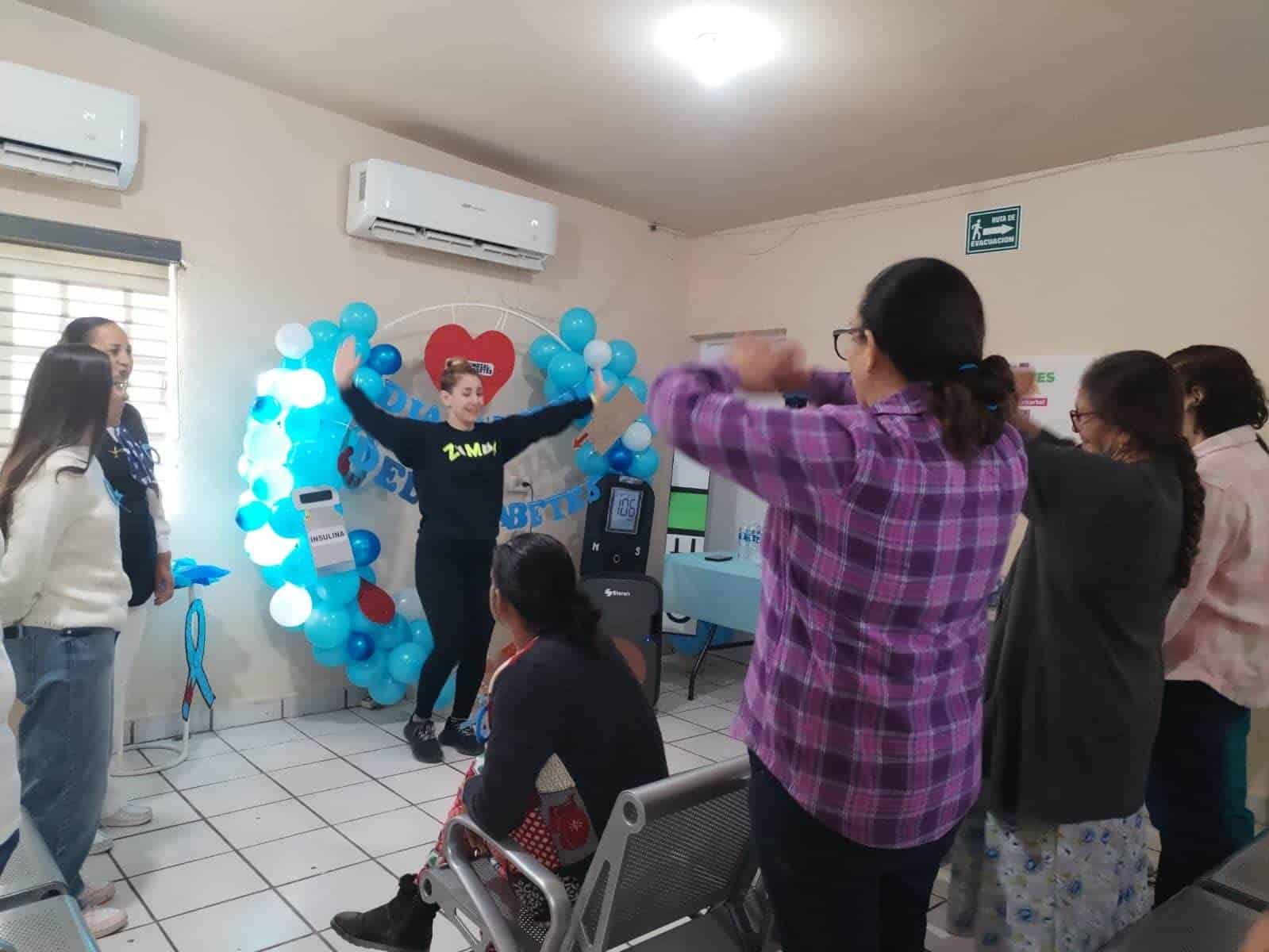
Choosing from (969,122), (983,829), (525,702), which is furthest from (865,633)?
(969,122)

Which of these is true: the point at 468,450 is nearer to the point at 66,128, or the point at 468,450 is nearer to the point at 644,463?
the point at 644,463

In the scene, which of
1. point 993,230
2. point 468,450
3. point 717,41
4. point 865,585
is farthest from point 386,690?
point 993,230

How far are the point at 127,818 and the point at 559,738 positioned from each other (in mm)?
1841

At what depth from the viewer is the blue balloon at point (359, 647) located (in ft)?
11.0

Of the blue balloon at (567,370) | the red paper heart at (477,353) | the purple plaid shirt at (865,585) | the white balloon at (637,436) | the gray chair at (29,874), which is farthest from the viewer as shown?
the white balloon at (637,436)

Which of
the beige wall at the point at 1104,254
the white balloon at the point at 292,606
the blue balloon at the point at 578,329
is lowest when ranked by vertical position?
the white balloon at the point at 292,606

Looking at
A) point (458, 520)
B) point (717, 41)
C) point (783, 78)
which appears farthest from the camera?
point (458, 520)

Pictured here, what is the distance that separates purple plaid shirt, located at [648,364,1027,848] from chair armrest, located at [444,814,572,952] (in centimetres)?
50

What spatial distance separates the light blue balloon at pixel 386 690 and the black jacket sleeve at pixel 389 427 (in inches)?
34.8

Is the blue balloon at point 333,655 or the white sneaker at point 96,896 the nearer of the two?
the white sneaker at point 96,896

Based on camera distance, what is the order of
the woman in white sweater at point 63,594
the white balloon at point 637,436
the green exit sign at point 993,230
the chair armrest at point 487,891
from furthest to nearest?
1. the white balloon at point 637,436
2. the green exit sign at point 993,230
3. the woman in white sweater at point 63,594
4. the chair armrest at point 487,891

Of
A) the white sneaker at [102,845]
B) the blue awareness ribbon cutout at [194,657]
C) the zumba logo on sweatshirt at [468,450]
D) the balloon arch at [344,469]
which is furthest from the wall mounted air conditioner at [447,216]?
the white sneaker at [102,845]

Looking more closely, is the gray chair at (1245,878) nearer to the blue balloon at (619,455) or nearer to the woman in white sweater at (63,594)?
the woman in white sweater at (63,594)

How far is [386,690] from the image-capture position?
345 centimetres
